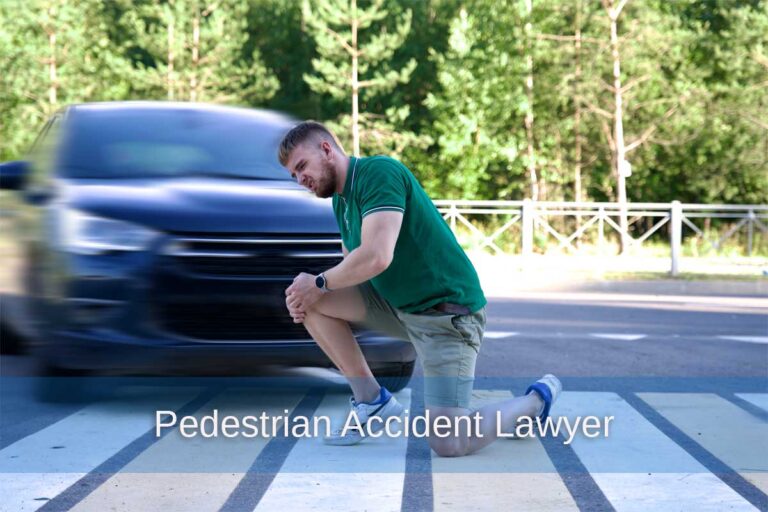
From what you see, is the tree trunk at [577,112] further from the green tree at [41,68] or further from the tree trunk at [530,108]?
the green tree at [41,68]

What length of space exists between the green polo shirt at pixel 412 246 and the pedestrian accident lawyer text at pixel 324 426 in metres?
0.54

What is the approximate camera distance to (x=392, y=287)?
212 inches

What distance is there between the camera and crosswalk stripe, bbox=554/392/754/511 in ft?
14.9

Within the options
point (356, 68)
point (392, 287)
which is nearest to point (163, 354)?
point (392, 287)

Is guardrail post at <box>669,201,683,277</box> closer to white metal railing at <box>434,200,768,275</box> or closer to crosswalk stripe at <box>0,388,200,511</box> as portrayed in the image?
white metal railing at <box>434,200,768,275</box>

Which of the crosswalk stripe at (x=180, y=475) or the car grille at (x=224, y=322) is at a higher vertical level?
the car grille at (x=224, y=322)

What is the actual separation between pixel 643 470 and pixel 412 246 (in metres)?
1.28

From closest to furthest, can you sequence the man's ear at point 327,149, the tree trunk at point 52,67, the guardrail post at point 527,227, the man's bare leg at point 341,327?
the man's ear at point 327,149, the man's bare leg at point 341,327, the guardrail post at point 527,227, the tree trunk at point 52,67

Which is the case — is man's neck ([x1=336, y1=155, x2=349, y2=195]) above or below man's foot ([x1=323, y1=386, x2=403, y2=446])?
above

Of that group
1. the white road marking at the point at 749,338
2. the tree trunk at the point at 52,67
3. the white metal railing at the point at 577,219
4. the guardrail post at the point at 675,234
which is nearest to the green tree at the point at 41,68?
A: the tree trunk at the point at 52,67

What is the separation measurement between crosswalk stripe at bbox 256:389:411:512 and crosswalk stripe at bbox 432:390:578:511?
6.9 inches

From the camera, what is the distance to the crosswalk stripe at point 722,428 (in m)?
5.25

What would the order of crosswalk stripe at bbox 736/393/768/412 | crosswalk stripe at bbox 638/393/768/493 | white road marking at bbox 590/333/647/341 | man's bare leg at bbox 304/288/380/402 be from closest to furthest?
crosswalk stripe at bbox 638/393/768/493 < man's bare leg at bbox 304/288/380/402 < crosswalk stripe at bbox 736/393/768/412 < white road marking at bbox 590/333/647/341

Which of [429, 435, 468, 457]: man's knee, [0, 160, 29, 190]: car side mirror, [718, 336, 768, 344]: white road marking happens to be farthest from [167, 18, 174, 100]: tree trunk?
[429, 435, 468, 457]: man's knee
